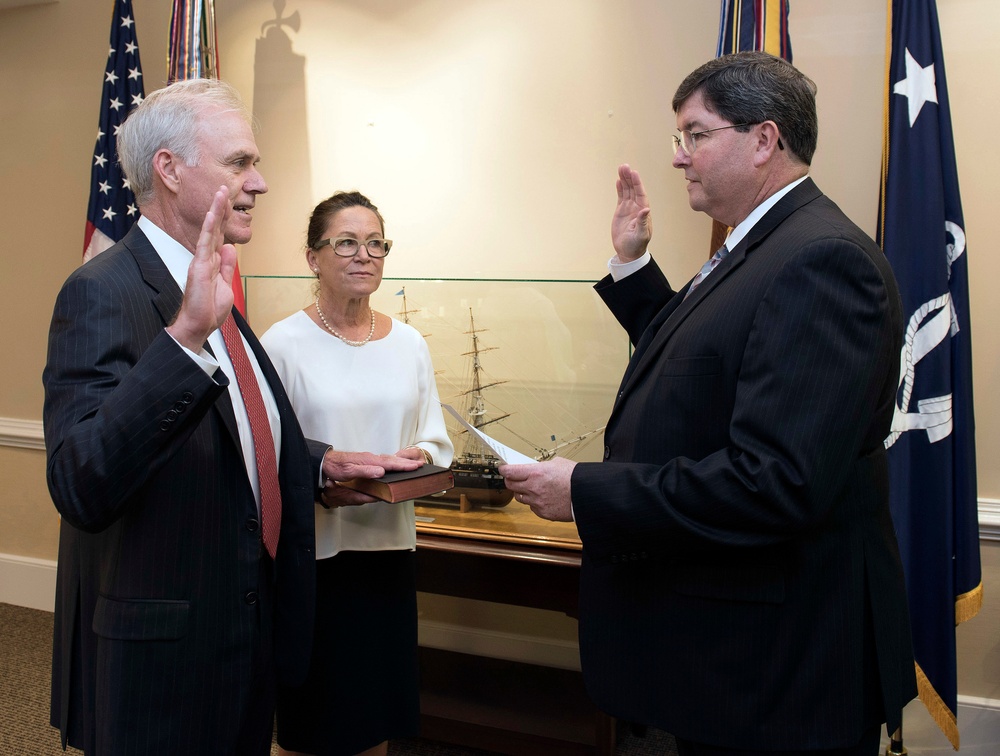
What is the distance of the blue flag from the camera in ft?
8.48

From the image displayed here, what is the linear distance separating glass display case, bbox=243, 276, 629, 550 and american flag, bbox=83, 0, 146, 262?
1.04m

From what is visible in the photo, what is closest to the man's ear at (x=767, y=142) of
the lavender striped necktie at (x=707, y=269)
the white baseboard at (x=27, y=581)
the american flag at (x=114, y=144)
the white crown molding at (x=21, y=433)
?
the lavender striped necktie at (x=707, y=269)

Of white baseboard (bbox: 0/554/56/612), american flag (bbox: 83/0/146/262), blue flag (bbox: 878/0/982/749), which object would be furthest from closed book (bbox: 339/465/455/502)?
Answer: white baseboard (bbox: 0/554/56/612)

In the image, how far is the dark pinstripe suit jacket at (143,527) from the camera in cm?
123

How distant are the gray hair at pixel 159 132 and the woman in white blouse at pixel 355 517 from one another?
2.51 ft

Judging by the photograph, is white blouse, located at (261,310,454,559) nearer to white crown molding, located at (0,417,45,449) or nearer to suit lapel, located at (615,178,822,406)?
suit lapel, located at (615,178,822,406)

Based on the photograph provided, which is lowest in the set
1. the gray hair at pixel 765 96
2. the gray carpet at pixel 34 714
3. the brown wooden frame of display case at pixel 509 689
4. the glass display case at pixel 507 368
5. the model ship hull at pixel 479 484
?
the gray carpet at pixel 34 714

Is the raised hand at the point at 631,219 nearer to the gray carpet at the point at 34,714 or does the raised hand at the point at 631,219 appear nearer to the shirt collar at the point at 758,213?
the shirt collar at the point at 758,213

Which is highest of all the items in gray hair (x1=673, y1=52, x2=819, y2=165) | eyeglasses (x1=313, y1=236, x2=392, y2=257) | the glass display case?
gray hair (x1=673, y1=52, x2=819, y2=165)

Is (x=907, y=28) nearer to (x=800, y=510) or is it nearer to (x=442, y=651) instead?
(x=800, y=510)

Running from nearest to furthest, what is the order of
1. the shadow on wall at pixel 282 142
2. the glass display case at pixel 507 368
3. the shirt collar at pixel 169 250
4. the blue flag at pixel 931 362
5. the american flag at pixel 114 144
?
the shirt collar at pixel 169 250 → the blue flag at pixel 931 362 → the glass display case at pixel 507 368 → the american flag at pixel 114 144 → the shadow on wall at pixel 282 142

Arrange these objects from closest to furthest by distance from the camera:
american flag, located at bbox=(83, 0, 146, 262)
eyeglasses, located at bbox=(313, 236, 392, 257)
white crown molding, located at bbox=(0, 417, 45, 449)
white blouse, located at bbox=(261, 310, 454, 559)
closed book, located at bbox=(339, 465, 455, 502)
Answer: closed book, located at bbox=(339, 465, 455, 502)
white blouse, located at bbox=(261, 310, 454, 559)
eyeglasses, located at bbox=(313, 236, 392, 257)
american flag, located at bbox=(83, 0, 146, 262)
white crown molding, located at bbox=(0, 417, 45, 449)

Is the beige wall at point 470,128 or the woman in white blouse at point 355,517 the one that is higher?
the beige wall at point 470,128

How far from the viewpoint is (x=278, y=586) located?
5.65ft
